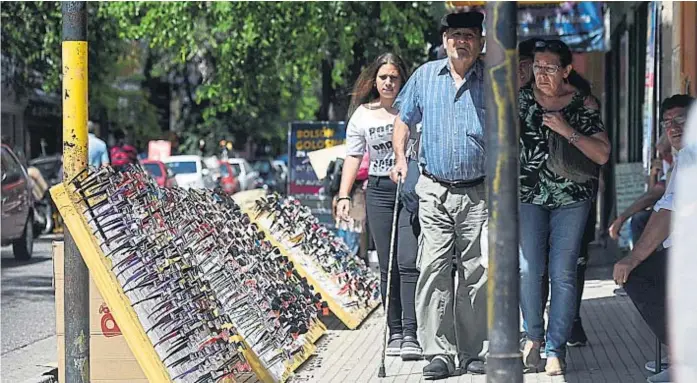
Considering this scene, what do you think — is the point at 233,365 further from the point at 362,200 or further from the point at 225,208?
the point at 362,200

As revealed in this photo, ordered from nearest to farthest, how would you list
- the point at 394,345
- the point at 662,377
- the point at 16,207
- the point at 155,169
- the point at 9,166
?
the point at 662,377 < the point at 394,345 < the point at 16,207 < the point at 9,166 < the point at 155,169

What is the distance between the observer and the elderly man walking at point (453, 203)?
6.93 m

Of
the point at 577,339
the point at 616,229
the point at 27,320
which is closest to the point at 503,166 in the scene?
the point at 616,229

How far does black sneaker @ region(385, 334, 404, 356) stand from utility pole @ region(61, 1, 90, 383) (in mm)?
2404

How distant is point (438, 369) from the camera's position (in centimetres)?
693

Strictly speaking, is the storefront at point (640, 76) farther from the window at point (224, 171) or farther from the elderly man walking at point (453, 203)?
the window at point (224, 171)

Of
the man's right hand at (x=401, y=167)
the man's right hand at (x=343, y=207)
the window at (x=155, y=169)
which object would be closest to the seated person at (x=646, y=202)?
the man's right hand at (x=401, y=167)

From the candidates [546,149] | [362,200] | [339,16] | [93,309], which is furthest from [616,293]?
[339,16]

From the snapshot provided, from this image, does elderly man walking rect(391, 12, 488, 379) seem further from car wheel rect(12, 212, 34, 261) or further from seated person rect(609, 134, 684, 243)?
car wheel rect(12, 212, 34, 261)

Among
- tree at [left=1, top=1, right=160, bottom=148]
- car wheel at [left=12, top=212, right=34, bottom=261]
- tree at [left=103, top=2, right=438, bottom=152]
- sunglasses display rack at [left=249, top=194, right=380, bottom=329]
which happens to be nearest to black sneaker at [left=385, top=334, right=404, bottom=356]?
sunglasses display rack at [left=249, top=194, right=380, bottom=329]

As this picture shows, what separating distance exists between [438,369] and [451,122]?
1400mm

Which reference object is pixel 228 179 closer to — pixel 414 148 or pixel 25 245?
pixel 25 245

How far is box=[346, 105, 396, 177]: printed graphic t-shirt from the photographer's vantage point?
8.19 m

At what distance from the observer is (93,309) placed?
6352 millimetres
